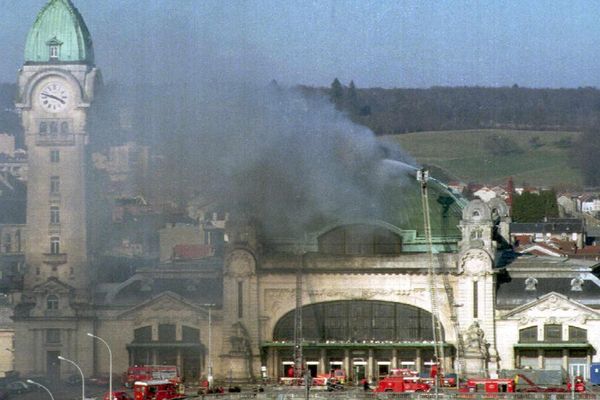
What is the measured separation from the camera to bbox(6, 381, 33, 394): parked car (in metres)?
94.5

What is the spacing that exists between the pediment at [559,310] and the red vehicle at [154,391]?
1917 cm

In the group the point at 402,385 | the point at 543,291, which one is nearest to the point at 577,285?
the point at 543,291

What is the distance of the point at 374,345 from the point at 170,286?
10.7m

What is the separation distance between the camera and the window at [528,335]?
10081cm

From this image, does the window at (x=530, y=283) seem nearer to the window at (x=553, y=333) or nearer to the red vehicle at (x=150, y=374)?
the window at (x=553, y=333)

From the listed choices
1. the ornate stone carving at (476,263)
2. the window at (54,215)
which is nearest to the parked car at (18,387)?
the window at (54,215)

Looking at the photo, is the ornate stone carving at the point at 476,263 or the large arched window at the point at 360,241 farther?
the large arched window at the point at 360,241

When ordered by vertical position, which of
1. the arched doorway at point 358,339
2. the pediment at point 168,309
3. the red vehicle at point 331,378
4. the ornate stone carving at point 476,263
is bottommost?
the red vehicle at point 331,378

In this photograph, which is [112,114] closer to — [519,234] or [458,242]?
[458,242]

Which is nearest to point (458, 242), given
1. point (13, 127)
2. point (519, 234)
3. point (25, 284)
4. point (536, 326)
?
point (536, 326)

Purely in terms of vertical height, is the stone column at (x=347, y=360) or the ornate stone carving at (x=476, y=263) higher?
the ornate stone carving at (x=476, y=263)

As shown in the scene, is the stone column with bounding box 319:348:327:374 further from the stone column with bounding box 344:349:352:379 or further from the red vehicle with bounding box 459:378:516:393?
the red vehicle with bounding box 459:378:516:393

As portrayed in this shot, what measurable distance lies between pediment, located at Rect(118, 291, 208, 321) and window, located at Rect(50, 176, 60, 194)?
25.5ft

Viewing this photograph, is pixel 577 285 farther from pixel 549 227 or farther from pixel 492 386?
pixel 549 227
